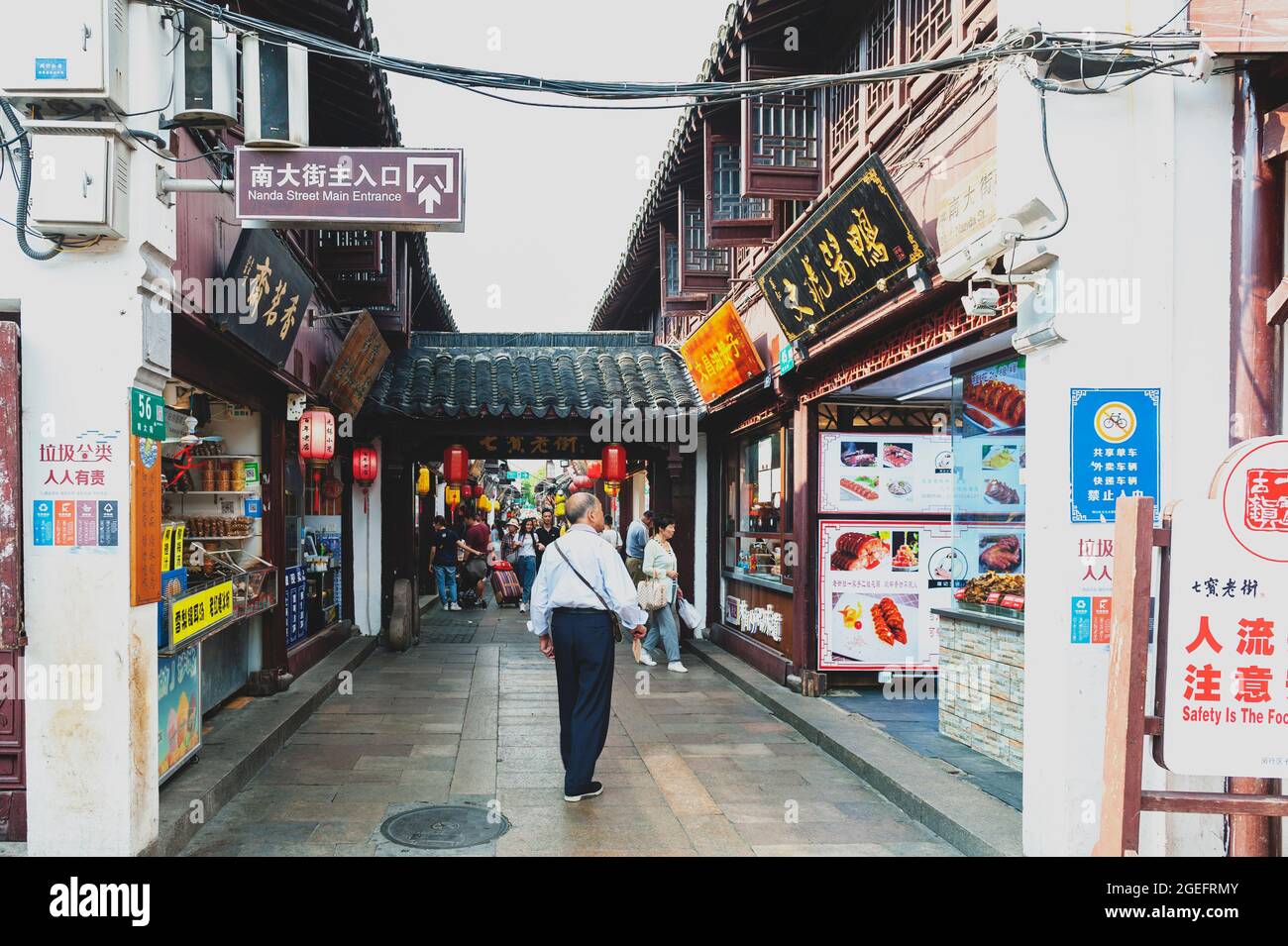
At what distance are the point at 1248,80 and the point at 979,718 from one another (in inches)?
186

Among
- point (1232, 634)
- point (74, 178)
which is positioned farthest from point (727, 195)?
point (1232, 634)

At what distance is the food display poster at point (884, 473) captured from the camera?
31.5ft

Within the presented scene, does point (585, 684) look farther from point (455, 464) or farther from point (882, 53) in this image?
point (455, 464)

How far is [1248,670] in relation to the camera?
3477 mm

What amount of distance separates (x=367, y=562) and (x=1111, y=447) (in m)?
11.4

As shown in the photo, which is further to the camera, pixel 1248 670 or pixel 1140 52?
pixel 1140 52

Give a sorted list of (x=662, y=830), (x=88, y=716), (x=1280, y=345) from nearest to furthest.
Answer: (x=1280, y=345)
(x=88, y=716)
(x=662, y=830)

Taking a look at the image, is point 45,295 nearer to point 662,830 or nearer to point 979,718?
point 662,830

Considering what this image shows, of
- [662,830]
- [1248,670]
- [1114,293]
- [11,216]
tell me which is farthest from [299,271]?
[1248,670]

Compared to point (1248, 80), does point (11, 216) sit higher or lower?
lower

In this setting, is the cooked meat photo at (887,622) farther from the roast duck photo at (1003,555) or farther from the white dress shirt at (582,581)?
the white dress shirt at (582,581)

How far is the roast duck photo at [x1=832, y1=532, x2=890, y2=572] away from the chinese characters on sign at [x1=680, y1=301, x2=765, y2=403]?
2223 millimetres

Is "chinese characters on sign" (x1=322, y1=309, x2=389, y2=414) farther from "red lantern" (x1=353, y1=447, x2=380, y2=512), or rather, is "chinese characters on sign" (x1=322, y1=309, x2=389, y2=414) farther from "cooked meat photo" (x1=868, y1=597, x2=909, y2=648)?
"cooked meat photo" (x1=868, y1=597, x2=909, y2=648)

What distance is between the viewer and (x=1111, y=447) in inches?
182
